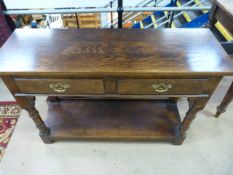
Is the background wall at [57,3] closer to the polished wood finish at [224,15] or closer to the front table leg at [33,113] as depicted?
the polished wood finish at [224,15]

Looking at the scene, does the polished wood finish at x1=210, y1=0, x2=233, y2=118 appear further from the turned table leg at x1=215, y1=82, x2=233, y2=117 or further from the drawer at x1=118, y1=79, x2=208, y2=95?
the drawer at x1=118, y1=79, x2=208, y2=95

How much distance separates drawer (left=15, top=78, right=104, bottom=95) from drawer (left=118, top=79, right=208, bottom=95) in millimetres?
111

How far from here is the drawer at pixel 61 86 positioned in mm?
787

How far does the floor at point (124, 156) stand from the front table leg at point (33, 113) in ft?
0.36

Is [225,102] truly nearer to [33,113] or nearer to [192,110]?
[192,110]

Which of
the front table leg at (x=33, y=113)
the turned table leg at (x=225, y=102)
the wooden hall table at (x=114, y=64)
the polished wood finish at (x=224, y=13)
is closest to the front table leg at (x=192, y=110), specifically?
the wooden hall table at (x=114, y=64)

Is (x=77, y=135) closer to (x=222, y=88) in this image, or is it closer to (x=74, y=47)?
(x=74, y=47)

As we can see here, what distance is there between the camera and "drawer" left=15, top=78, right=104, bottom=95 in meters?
0.79

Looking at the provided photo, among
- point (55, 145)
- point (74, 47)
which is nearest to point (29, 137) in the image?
point (55, 145)

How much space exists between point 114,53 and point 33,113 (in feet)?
1.86

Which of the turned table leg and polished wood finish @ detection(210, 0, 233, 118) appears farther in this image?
the turned table leg

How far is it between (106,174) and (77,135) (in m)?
0.31

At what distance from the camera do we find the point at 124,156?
1.22 m

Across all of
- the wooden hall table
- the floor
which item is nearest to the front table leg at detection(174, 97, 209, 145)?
the wooden hall table
